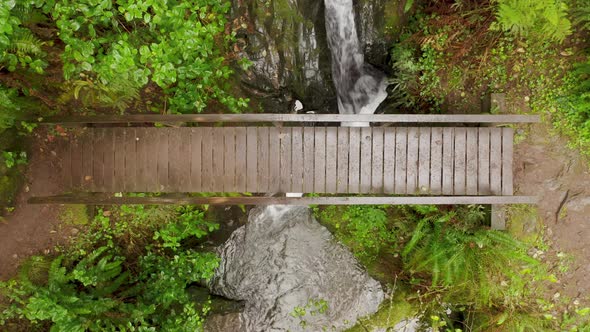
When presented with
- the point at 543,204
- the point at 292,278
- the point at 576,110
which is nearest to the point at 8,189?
the point at 292,278

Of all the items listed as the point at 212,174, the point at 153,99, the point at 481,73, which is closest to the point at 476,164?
the point at 481,73

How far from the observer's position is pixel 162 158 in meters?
7.02

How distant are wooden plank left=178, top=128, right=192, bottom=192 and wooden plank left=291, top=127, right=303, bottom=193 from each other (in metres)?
1.79

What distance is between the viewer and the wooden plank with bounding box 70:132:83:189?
702 centimetres

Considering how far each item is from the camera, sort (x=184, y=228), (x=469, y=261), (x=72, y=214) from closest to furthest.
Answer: (x=469, y=261), (x=72, y=214), (x=184, y=228)

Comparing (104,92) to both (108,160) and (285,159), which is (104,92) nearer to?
(108,160)

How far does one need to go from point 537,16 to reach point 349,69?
353 cm

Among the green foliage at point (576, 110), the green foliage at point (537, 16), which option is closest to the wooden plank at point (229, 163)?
the green foliage at point (537, 16)

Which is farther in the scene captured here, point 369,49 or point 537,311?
point 369,49

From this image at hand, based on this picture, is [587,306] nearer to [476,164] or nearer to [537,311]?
[537,311]

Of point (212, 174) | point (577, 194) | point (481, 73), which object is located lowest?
point (577, 194)

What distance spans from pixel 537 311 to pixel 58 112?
958cm

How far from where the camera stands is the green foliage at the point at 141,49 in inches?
216

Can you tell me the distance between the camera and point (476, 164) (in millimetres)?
6980
